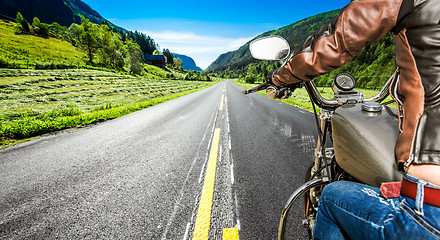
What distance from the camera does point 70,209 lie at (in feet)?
6.97

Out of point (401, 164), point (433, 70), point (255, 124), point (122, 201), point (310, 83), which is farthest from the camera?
point (255, 124)

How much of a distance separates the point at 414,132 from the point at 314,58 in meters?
0.58

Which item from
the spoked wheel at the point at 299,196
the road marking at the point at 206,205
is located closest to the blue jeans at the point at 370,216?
the spoked wheel at the point at 299,196

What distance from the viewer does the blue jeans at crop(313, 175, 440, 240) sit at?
2.09 ft

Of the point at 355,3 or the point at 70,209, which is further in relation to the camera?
the point at 70,209

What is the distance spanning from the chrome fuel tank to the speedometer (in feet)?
1.09

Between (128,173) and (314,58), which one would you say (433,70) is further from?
(128,173)

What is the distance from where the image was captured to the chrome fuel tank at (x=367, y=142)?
0.87 meters

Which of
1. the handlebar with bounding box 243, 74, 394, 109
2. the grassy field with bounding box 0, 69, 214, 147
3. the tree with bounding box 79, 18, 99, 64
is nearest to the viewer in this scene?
the handlebar with bounding box 243, 74, 394, 109

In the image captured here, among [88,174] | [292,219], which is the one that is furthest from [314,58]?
[88,174]

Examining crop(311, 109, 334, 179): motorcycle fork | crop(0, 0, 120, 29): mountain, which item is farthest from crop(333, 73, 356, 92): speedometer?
crop(0, 0, 120, 29): mountain

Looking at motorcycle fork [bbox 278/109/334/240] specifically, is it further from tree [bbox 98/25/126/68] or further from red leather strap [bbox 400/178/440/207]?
tree [bbox 98/25/126/68]

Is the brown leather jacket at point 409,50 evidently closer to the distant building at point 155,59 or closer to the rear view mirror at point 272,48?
the rear view mirror at point 272,48

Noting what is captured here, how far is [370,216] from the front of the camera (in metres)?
0.80
